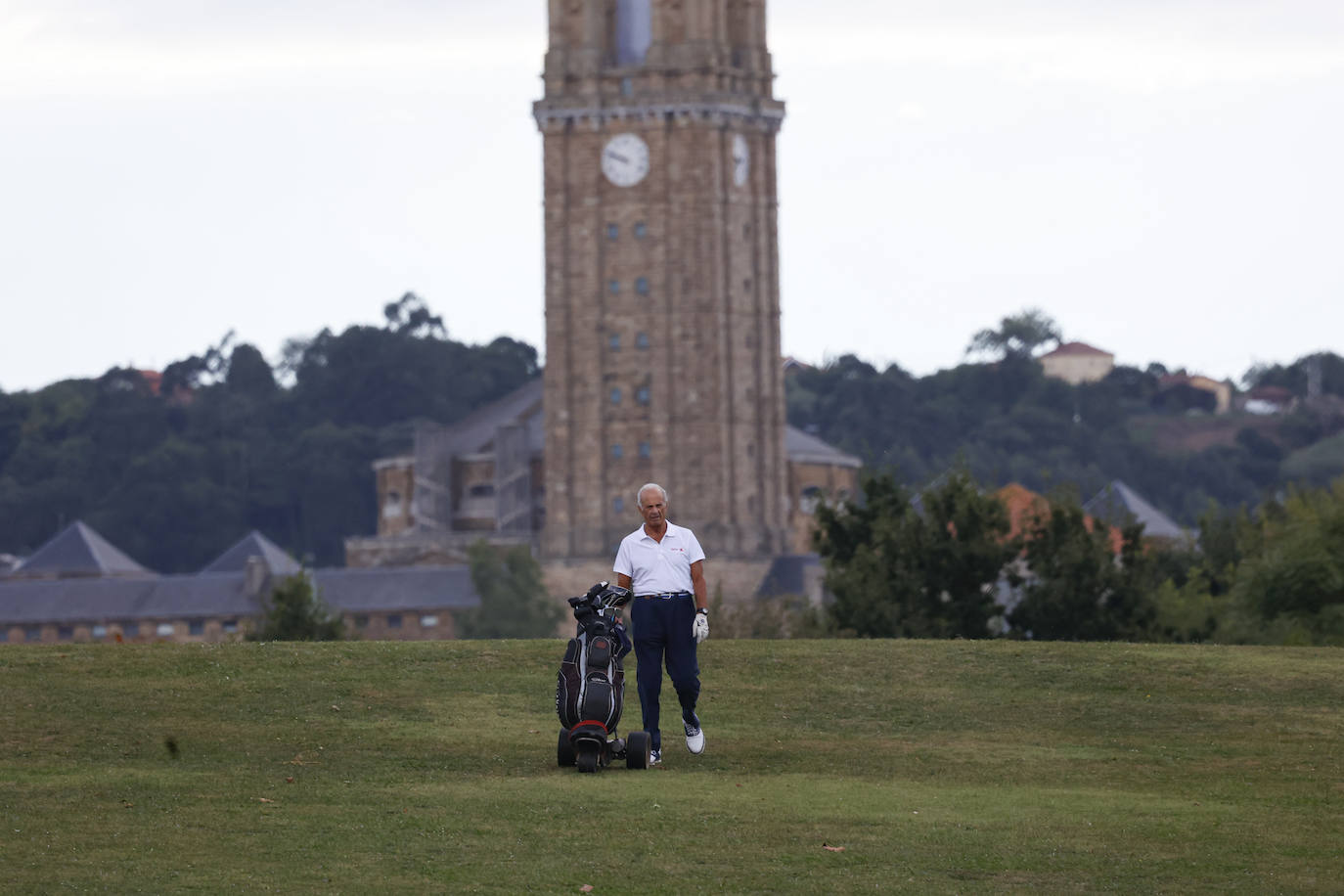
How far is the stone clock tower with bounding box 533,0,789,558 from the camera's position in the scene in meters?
135

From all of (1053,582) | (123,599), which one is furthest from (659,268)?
(1053,582)

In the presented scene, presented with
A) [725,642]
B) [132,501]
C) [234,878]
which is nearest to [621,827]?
[234,878]

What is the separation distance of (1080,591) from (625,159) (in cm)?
8497

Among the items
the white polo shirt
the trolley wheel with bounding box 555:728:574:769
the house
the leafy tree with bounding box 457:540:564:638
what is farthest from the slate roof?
the trolley wheel with bounding box 555:728:574:769

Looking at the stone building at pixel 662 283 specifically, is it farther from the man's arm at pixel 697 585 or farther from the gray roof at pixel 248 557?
the man's arm at pixel 697 585

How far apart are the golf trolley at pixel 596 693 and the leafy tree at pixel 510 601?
111 meters

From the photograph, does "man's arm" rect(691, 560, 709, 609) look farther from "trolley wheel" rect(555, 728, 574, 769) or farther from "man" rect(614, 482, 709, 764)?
"trolley wheel" rect(555, 728, 574, 769)

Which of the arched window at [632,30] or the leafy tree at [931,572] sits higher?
the arched window at [632,30]

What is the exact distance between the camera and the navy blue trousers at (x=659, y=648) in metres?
20.9

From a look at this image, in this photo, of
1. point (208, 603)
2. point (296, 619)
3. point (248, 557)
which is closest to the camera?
point (296, 619)

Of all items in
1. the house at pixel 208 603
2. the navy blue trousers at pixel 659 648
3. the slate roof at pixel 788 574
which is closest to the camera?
the navy blue trousers at pixel 659 648

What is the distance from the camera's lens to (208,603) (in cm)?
15012

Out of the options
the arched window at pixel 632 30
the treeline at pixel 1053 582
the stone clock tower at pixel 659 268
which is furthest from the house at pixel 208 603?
the treeline at pixel 1053 582

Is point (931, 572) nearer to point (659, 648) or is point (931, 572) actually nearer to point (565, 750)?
point (659, 648)
